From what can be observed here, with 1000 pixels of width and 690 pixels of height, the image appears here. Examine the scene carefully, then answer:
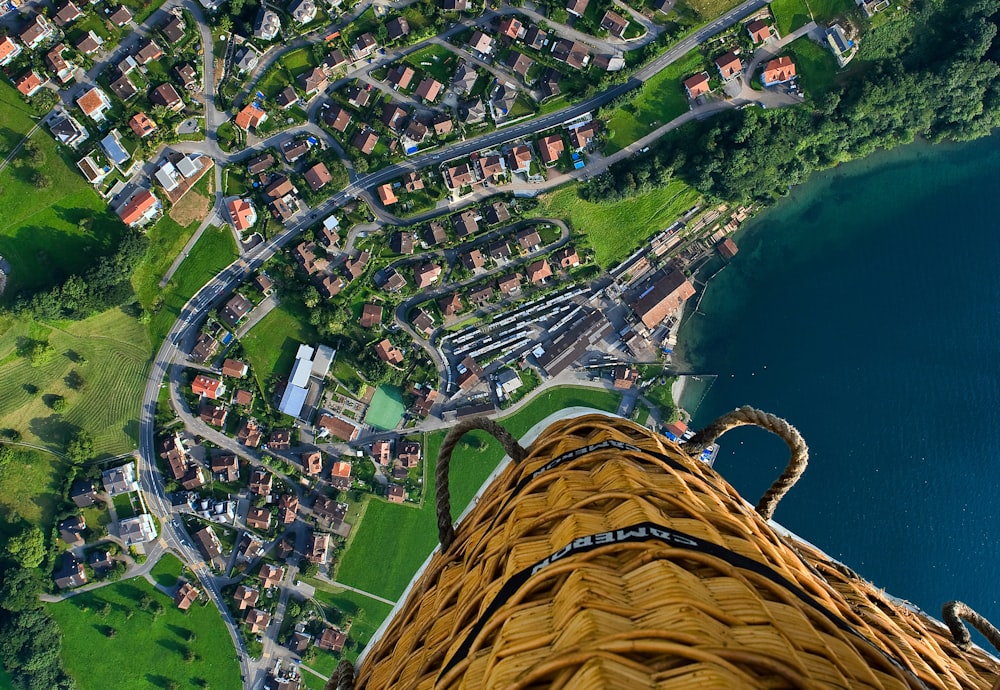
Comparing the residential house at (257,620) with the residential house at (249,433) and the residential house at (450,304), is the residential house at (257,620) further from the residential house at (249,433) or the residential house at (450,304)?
the residential house at (450,304)

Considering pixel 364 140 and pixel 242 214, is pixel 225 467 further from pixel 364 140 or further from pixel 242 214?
pixel 364 140

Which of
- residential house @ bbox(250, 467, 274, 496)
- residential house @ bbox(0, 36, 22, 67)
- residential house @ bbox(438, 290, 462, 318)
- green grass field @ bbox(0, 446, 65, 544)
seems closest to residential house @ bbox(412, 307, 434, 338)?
residential house @ bbox(438, 290, 462, 318)

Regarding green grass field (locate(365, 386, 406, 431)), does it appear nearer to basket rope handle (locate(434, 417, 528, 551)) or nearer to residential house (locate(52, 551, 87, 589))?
residential house (locate(52, 551, 87, 589))

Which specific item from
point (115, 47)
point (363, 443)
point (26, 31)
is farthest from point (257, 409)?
point (26, 31)

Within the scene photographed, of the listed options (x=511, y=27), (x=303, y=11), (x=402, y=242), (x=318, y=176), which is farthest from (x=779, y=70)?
(x=303, y=11)

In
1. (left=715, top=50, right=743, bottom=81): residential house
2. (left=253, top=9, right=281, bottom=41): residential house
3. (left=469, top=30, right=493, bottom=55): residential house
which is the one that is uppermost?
(left=253, top=9, right=281, bottom=41): residential house
